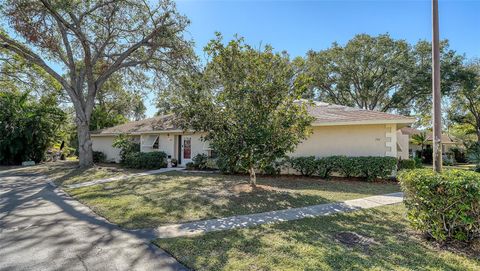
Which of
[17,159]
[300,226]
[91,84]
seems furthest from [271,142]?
[17,159]

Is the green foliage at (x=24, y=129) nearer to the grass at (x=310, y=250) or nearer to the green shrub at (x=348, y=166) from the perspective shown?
the grass at (x=310, y=250)

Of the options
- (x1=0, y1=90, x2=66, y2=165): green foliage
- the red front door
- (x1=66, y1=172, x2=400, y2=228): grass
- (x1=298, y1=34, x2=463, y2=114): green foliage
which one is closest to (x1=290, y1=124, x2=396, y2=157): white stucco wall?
(x1=66, y1=172, x2=400, y2=228): grass

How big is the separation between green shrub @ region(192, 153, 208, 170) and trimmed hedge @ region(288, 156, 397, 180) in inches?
223

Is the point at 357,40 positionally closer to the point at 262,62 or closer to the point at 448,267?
the point at 262,62

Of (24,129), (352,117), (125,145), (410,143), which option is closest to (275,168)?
(352,117)

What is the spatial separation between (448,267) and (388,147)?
983cm

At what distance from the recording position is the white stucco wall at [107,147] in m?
24.3

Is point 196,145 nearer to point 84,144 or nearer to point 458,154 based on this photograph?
point 84,144

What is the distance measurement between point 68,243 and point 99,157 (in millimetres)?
21510

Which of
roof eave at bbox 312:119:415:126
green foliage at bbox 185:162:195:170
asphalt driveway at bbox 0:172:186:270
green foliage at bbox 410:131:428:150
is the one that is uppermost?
roof eave at bbox 312:119:415:126

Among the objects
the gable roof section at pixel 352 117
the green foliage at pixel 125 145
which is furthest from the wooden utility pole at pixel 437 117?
the green foliage at pixel 125 145

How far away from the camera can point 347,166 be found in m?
12.8

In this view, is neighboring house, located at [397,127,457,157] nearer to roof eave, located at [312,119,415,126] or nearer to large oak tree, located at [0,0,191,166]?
roof eave, located at [312,119,415,126]

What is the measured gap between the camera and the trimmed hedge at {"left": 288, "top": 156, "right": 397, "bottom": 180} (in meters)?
12.3
